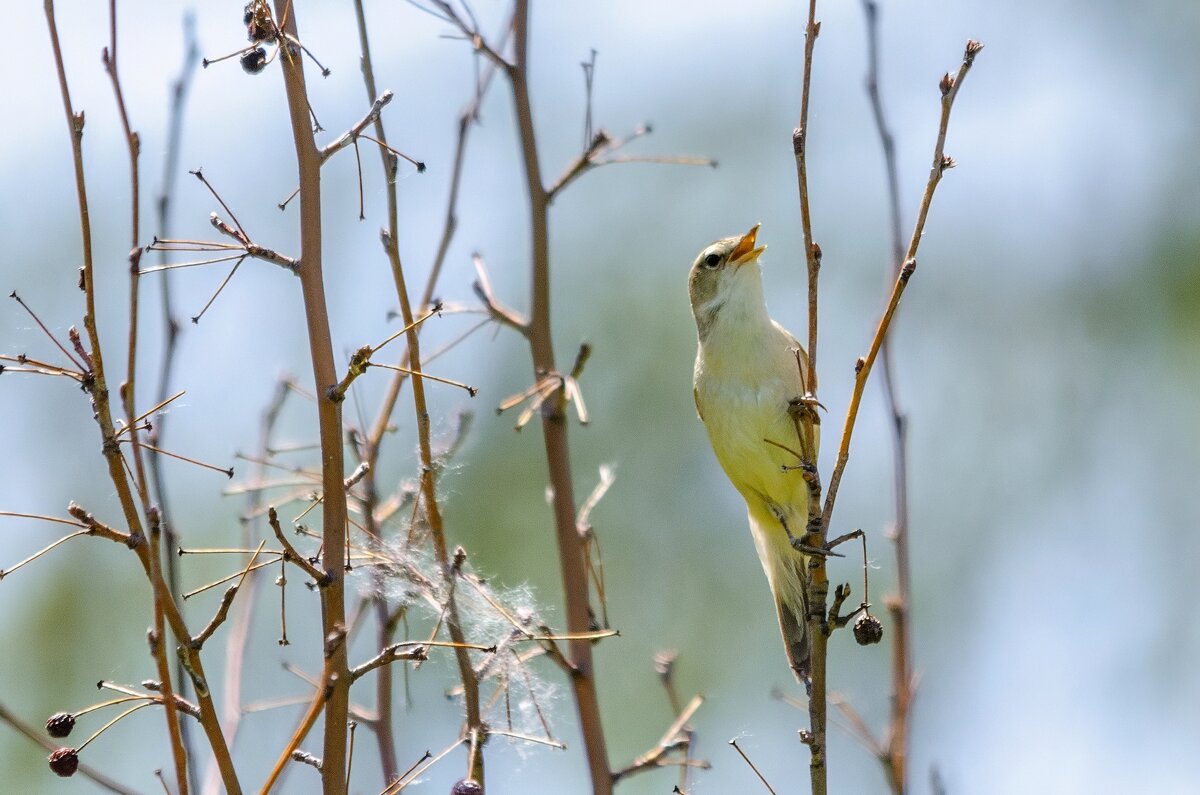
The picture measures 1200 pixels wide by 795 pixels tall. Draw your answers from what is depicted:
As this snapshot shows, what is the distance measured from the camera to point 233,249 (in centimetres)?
211

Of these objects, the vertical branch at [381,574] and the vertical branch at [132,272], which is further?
the vertical branch at [381,574]

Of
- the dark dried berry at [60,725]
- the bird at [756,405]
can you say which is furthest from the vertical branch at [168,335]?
the bird at [756,405]

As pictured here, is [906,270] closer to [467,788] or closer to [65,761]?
[467,788]

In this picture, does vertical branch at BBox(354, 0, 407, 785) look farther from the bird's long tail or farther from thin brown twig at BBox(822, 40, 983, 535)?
the bird's long tail

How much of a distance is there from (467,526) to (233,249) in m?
6.43

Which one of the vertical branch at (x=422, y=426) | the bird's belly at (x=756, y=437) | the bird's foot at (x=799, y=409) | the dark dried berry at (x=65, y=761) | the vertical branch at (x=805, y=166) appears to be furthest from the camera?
the bird's belly at (x=756, y=437)

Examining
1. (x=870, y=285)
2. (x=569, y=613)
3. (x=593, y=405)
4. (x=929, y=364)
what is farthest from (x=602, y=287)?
(x=569, y=613)

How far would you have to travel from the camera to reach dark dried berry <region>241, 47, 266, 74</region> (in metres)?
2.36

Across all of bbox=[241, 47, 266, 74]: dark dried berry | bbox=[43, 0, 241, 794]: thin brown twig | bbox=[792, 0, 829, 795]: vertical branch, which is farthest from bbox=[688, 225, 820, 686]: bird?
bbox=[43, 0, 241, 794]: thin brown twig

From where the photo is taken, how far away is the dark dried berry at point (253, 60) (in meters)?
2.36

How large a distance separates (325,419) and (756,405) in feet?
8.15

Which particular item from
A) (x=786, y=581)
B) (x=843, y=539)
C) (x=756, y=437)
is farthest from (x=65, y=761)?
(x=786, y=581)

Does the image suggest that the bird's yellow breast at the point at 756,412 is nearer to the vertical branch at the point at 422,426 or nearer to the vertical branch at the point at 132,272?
the vertical branch at the point at 422,426

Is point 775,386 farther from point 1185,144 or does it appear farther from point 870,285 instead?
point 1185,144
